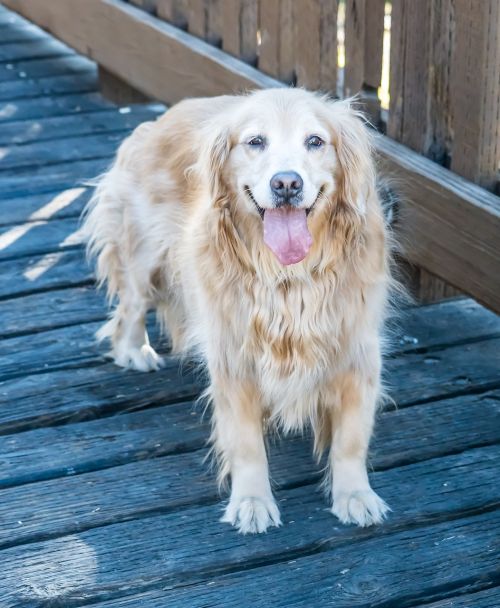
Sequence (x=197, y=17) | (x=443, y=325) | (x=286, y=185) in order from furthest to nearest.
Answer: (x=197, y=17)
(x=443, y=325)
(x=286, y=185)

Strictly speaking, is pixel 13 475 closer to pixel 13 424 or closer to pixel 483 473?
pixel 13 424

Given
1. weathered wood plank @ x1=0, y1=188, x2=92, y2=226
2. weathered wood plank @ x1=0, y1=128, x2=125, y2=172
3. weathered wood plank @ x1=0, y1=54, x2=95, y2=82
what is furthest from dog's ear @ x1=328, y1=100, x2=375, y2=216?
weathered wood plank @ x1=0, y1=54, x2=95, y2=82

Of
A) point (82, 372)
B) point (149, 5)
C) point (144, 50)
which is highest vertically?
point (149, 5)

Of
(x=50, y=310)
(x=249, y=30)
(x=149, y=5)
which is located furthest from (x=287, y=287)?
(x=149, y=5)

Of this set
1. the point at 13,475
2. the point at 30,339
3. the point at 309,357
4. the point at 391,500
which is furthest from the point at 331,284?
the point at 30,339

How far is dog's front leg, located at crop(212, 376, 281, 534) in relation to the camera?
122 inches

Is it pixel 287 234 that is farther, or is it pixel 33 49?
pixel 33 49

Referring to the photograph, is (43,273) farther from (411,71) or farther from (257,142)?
(257,142)

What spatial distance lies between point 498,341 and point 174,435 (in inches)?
49.3

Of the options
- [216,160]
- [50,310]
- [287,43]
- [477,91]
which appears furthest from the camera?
[287,43]

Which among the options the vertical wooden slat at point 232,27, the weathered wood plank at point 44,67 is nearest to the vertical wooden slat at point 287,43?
the vertical wooden slat at point 232,27

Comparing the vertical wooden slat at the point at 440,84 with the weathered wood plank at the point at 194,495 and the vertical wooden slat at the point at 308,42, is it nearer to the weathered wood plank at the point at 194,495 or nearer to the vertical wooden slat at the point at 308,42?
the vertical wooden slat at the point at 308,42

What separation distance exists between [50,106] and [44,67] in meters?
0.75

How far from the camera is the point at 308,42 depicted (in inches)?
178
